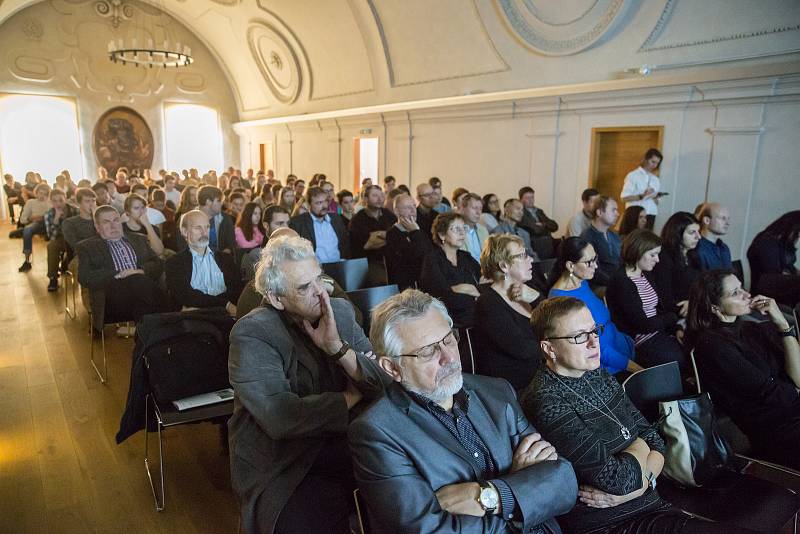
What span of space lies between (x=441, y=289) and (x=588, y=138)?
214 inches

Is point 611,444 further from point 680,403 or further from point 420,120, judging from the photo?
point 420,120

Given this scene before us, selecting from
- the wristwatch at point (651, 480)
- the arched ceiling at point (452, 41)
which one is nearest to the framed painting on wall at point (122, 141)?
the arched ceiling at point (452, 41)

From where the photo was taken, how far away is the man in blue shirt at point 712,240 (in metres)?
4.97

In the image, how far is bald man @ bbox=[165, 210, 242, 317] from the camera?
13.9ft

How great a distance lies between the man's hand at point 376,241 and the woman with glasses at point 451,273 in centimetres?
187

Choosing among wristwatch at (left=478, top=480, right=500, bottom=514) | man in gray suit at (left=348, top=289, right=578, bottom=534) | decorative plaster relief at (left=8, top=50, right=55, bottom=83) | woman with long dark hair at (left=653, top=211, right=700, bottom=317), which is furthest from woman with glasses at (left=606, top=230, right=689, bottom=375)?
decorative plaster relief at (left=8, top=50, right=55, bottom=83)

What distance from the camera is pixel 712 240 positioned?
16.8ft

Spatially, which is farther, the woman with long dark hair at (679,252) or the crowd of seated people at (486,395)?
the woman with long dark hair at (679,252)

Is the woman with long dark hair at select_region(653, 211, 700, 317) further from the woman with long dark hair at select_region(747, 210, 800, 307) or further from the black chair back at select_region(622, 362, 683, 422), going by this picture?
the black chair back at select_region(622, 362, 683, 422)

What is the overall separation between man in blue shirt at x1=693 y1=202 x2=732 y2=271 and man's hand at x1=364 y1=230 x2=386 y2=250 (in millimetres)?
3218

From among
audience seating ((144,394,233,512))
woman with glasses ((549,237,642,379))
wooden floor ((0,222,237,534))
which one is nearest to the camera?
audience seating ((144,394,233,512))

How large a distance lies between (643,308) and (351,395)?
255 cm

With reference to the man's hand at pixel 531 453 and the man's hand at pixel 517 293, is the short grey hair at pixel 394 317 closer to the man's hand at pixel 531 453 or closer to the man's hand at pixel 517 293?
the man's hand at pixel 531 453

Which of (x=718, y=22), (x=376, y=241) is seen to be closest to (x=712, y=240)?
(x=718, y=22)
